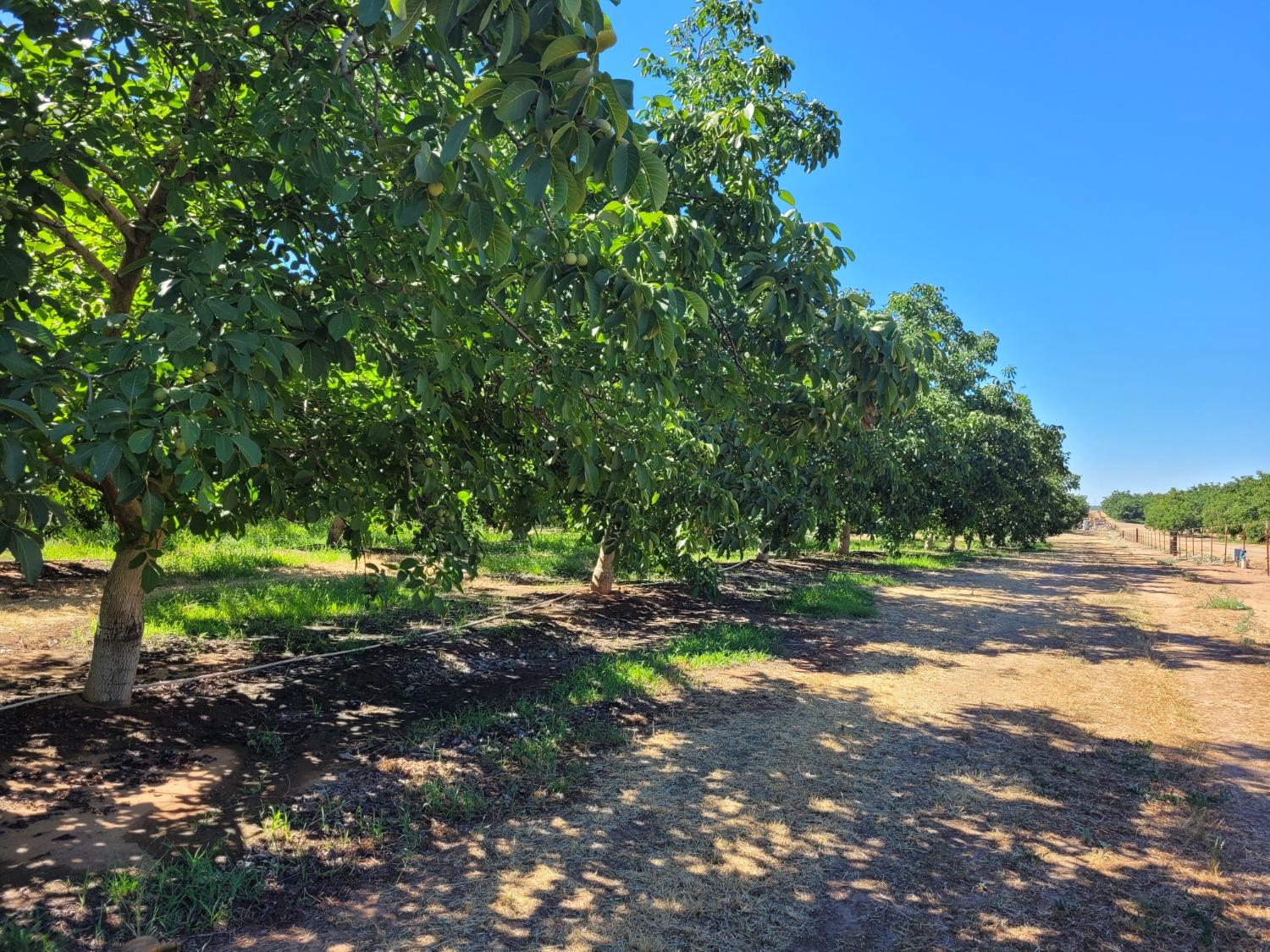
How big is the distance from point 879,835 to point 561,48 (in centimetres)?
407

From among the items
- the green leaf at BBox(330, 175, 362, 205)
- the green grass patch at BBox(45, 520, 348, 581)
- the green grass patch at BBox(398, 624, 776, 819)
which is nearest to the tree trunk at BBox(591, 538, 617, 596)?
the green grass patch at BBox(398, 624, 776, 819)

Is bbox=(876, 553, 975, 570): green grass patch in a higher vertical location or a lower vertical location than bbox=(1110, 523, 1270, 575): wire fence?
lower

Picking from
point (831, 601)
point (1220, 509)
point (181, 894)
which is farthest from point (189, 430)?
point (1220, 509)

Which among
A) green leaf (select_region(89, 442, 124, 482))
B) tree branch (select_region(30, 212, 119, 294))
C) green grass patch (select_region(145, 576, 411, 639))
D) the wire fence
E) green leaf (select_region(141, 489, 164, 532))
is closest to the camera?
green leaf (select_region(89, 442, 124, 482))

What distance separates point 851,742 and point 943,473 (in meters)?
14.8

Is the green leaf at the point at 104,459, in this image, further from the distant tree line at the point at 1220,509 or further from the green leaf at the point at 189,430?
the distant tree line at the point at 1220,509

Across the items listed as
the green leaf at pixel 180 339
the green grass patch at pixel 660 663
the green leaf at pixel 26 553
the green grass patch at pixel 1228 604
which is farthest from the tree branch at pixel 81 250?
the green grass patch at pixel 1228 604

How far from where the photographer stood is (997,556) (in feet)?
104

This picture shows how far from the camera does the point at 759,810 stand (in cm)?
420

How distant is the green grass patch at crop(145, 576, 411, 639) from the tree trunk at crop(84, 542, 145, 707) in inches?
81.3

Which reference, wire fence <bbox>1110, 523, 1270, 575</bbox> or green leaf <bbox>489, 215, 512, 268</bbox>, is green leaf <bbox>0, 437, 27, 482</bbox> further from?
wire fence <bbox>1110, 523, 1270, 575</bbox>

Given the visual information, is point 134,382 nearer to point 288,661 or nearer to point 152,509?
point 152,509

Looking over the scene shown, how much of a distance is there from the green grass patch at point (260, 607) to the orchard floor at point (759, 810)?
181 centimetres

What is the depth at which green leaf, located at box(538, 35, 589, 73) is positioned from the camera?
1.52 m
